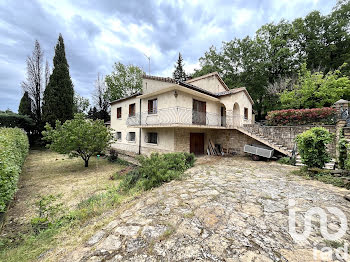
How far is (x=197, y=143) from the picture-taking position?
12562 millimetres

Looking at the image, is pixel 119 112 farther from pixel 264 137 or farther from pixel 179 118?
pixel 264 137

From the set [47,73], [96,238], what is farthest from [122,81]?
[96,238]

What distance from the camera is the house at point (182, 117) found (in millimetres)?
10016

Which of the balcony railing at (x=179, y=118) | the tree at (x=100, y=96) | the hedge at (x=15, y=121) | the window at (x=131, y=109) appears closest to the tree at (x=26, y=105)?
the hedge at (x=15, y=121)

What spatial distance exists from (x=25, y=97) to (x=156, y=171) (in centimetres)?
2793

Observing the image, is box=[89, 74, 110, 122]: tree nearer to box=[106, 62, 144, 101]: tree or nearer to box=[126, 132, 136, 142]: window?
box=[106, 62, 144, 101]: tree


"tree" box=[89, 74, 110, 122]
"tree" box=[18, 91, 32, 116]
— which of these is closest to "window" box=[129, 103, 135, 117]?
"tree" box=[89, 74, 110, 122]

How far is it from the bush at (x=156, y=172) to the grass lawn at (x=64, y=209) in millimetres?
971

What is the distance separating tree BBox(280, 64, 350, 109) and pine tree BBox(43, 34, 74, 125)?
92.9 ft

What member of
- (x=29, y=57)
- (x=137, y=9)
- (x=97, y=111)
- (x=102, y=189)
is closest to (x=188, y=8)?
(x=137, y=9)

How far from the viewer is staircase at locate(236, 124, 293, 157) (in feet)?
31.3

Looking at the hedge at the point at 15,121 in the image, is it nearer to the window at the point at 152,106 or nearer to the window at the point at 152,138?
the window at the point at 152,138

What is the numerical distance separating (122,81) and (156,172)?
91.0ft

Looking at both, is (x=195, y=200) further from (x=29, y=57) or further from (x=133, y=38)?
(x=29, y=57)
